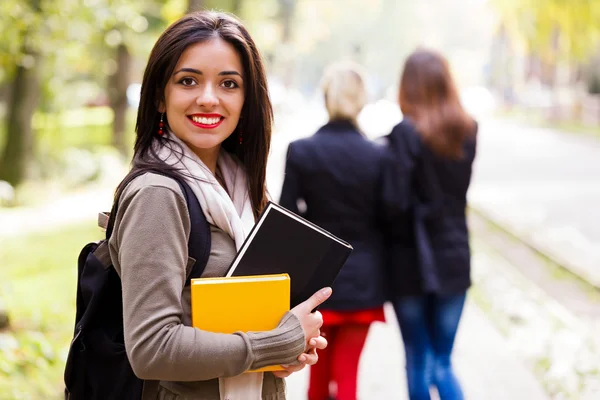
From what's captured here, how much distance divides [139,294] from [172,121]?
1.70 feet

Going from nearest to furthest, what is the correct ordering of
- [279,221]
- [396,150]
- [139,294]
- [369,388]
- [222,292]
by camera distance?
1. [139,294]
2. [222,292]
3. [279,221]
4. [396,150]
5. [369,388]

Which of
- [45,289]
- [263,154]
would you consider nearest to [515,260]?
[45,289]

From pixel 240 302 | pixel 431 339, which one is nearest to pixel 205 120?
pixel 240 302

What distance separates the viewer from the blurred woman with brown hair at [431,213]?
4016mm

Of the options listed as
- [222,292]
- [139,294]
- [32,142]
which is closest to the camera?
[139,294]

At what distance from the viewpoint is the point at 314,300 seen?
1.97 metres

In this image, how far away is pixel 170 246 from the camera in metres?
1.73

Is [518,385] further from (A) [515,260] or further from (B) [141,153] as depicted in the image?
(A) [515,260]

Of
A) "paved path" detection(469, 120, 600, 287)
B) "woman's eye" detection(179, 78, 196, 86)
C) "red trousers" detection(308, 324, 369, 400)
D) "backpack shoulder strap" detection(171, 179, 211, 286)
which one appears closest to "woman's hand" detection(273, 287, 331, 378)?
"backpack shoulder strap" detection(171, 179, 211, 286)

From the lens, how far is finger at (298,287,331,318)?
6.38 feet

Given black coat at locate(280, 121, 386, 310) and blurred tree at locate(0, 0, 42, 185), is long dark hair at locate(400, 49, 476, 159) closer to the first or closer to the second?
black coat at locate(280, 121, 386, 310)

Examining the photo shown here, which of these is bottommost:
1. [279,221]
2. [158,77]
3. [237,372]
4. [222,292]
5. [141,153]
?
[237,372]

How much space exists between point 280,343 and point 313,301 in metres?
0.16

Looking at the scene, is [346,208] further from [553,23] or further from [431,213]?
[553,23]
